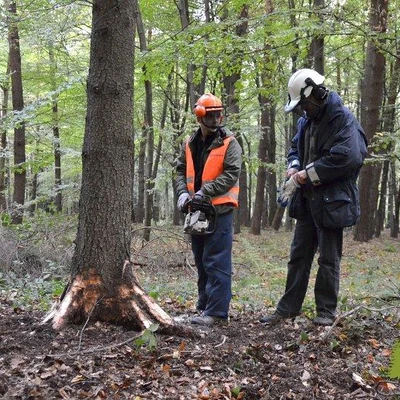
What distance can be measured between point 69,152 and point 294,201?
12330 millimetres

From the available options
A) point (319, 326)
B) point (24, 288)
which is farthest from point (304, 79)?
point (24, 288)

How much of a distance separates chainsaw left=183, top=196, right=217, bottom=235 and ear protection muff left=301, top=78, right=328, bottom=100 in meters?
1.43

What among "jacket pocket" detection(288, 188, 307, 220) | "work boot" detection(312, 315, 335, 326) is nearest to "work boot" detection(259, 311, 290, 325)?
"work boot" detection(312, 315, 335, 326)

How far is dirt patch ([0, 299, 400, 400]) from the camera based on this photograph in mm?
2969

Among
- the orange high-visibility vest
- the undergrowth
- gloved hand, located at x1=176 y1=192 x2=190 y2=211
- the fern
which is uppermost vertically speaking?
the orange high-visibility vest

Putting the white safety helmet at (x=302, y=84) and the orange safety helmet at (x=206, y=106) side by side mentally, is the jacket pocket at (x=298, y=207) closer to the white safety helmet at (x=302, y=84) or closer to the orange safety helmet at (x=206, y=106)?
the white safety helmet at (x=302, y=84)

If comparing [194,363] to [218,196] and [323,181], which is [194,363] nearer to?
[218,196]

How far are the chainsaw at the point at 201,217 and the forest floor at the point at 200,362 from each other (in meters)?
0.98

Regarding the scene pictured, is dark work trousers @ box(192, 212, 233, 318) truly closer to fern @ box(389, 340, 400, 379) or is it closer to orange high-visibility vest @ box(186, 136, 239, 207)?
orange high-visibility vest @ box(186, 136, 239, 207)

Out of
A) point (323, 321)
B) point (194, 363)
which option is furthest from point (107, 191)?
point (323, 321)

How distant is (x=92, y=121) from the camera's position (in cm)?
403

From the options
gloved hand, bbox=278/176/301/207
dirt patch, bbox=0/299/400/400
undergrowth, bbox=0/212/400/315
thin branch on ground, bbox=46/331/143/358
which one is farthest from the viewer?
undergrowth, bbox=0/212/400/315

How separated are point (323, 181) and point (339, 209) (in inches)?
11.7

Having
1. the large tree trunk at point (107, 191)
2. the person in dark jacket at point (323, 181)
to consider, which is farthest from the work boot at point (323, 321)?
the large tree trunk at point (107, 191)
